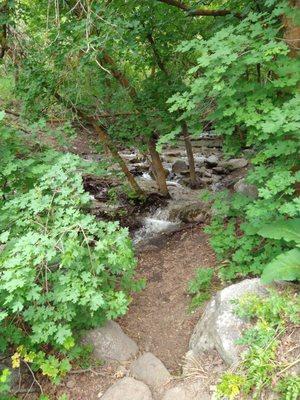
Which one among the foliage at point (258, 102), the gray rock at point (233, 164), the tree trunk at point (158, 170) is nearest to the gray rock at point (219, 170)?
the gray rock at point (233, 164)

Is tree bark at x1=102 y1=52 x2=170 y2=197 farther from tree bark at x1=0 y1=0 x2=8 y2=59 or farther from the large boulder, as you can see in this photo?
the large boulder

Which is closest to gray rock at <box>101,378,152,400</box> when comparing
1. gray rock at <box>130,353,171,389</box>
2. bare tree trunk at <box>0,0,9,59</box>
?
gray rock at <box>130,353,171,389</box>

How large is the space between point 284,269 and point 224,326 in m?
0.84

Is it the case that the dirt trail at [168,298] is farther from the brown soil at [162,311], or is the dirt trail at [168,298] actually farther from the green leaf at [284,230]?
the green leaf at [284,230]

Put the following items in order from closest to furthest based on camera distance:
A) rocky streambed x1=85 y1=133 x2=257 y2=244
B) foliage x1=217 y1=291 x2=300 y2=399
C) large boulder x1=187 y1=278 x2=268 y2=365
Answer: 1. foliage x1=217 y1=291 x2=300 y2=399
2. large boulder x1=187 y1=278 x2=268 y2=365
3. rocky streambed x1=85 y1=133 x2=257 y2=244

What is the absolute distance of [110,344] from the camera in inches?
158

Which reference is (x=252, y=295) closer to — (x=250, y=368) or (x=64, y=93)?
(x=250, y=368)

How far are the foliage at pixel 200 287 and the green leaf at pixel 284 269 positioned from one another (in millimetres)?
1476

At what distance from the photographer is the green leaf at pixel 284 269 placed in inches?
126

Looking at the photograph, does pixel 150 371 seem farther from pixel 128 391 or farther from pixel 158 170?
pixel 158 170

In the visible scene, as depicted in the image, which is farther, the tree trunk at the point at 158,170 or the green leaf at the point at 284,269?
the tree trunk at the point at 158,170

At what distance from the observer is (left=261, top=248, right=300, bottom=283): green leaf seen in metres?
3.19

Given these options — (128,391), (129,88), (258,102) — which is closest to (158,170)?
(129,88)

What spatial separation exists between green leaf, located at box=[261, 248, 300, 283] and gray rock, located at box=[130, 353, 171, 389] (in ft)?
4.88
